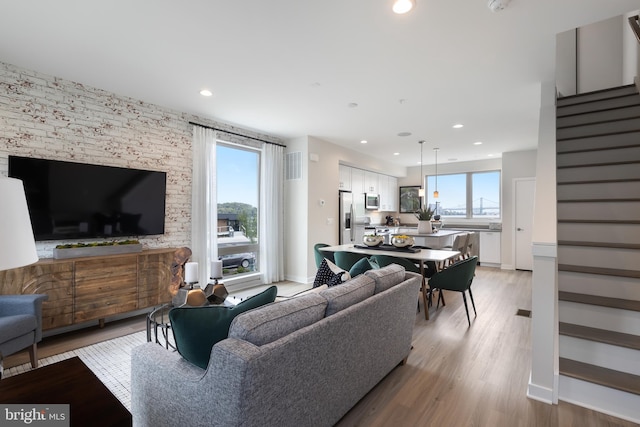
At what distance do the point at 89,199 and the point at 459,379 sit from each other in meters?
4.21

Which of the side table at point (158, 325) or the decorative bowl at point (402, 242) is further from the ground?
the decorative bowl at point (402, 242)

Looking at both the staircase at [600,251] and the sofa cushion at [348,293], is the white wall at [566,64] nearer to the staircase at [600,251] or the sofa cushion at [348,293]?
the staircase at [600,251]

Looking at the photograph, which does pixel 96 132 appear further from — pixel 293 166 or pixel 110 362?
pixel 293 166

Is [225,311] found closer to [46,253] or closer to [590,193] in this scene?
[46,253]

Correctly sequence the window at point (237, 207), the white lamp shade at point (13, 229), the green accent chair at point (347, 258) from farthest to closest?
the window at point (237, 207) < the green accent chair at point (347, 258) < the white lamp shade at point (13, 229)

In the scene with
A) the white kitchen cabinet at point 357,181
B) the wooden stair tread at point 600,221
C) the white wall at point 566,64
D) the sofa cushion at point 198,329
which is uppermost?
the white wall at point 566,64

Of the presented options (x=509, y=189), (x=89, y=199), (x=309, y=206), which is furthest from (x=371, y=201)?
(x=89, y=199)

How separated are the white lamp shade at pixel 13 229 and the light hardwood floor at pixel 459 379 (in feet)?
6.16

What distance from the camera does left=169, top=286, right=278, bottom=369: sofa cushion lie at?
56.6 inches

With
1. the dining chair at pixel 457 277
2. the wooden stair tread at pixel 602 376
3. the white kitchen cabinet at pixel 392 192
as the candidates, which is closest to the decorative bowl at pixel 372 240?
the dining chair at pixel 457 277

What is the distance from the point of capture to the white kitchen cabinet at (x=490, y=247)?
723 cm

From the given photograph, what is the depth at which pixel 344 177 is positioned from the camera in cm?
688

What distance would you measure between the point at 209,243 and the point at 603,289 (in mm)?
4597

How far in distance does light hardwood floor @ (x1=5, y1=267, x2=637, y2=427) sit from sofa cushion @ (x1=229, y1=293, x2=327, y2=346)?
86 centimetres
